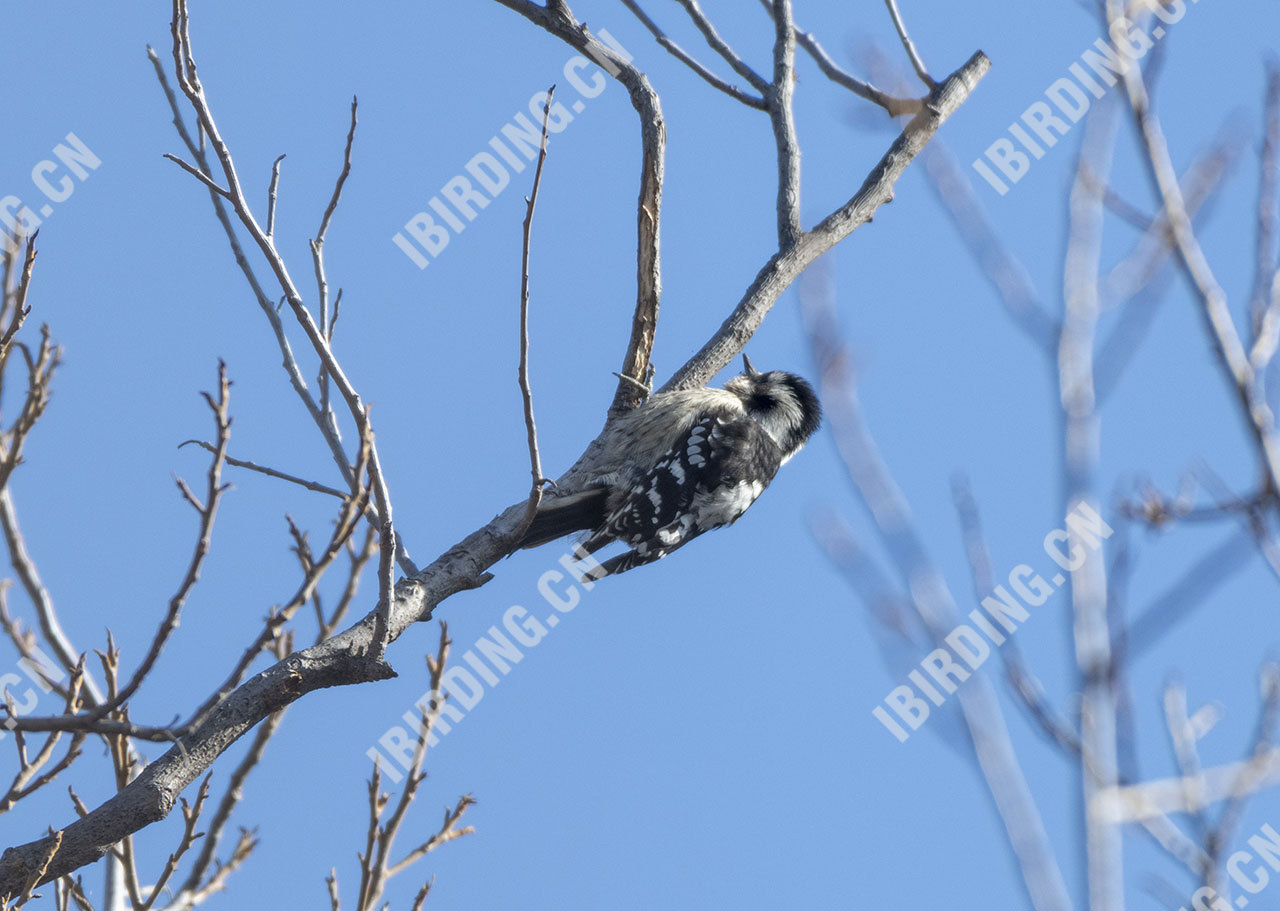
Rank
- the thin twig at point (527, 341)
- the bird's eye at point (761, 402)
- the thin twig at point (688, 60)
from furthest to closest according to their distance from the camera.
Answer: the bird's eye at point (761, 402)
the thin twig at point (688, 60)
the thin twig at point (527, 341)

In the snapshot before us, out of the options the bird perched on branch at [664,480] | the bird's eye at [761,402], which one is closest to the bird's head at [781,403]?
the bird's eye at [761,402]

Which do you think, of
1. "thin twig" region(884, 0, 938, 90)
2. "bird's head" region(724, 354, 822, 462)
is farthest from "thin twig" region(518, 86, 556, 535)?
"bird's head" region(724, 354, 822, 462)

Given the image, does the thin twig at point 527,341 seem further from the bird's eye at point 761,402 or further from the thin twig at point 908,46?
the bird's eye at point 761,402

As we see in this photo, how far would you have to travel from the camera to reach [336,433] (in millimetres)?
3625

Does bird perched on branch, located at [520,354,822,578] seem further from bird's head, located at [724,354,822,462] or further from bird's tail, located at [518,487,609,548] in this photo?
bird's head, located at [724,354,822,462]

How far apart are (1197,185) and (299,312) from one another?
202 centimetres

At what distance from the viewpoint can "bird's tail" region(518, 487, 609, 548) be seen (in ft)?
16.1

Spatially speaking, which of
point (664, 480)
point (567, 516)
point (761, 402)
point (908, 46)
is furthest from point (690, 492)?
point (908, 46)

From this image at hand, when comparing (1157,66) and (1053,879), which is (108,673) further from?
(1157,66)

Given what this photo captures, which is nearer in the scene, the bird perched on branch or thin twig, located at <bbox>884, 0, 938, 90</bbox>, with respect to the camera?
thin twig, located at <bbox>884, 0, 938, 90</bbox>

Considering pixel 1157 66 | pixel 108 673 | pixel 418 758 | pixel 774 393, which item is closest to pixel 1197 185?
pixel 1157 66

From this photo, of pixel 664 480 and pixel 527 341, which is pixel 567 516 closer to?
pixel 664 480

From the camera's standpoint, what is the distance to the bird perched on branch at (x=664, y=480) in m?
5.23

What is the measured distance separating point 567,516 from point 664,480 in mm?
522
